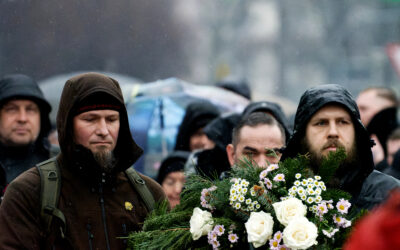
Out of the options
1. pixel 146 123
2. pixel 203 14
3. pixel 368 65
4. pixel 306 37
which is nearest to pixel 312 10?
pixel 306 37

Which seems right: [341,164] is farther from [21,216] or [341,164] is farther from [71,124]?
[21,216]

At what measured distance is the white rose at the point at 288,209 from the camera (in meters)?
3.43

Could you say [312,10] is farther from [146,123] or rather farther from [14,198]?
[14,198]

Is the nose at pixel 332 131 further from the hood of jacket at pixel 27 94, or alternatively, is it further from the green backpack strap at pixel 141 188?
the hood of jacket at pixel 27 94

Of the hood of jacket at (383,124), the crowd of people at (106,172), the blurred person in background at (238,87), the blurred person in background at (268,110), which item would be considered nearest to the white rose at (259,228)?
the crowd of people at (106,172)

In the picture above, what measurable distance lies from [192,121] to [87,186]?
350 cm

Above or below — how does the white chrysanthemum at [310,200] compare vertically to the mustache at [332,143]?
below

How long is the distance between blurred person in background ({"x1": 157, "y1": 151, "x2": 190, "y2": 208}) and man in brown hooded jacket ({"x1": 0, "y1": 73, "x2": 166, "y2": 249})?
2.12m

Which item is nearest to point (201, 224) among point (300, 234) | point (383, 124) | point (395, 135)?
point (300, 234)

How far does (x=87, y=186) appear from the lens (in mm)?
4324

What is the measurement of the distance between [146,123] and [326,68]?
59.2 ft

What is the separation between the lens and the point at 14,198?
157 inches

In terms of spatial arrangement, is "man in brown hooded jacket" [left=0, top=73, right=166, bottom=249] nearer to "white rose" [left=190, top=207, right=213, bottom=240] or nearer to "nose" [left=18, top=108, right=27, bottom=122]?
"white rose" [left=190, top=207, right=213, bottom=240]

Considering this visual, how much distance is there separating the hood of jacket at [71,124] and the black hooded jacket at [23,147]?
5.84 ft
